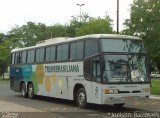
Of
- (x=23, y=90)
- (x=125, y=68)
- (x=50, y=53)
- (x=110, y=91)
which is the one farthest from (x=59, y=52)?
(x=23, y=90)

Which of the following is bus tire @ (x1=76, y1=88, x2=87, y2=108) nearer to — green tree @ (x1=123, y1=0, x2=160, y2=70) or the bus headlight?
the bus headlight

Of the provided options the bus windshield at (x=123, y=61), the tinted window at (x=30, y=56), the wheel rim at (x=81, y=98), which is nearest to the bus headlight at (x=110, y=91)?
the bus windshield at (x=123, y=61)

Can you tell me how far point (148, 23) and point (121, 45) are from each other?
970cm

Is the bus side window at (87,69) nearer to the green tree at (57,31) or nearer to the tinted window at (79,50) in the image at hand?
the tinted window at (79,50)

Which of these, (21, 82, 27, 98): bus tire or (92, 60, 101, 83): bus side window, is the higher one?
(92, 60, 101, 83): bus side window

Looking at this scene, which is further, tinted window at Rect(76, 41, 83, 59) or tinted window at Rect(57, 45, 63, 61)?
tinted window at Rect(57, 45, 63, 61)

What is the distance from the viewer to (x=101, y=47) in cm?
1839

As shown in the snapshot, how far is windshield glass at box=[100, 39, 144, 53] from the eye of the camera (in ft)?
60.8

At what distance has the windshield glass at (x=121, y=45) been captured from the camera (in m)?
18.5

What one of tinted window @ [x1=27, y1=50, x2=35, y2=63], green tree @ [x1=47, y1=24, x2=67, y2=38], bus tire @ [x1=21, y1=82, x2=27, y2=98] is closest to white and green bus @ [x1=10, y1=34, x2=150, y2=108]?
tinted window @ [x1=27, y1=50, x2=35, y2=63]

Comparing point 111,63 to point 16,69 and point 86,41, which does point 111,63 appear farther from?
point 16,69

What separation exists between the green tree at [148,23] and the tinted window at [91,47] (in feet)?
30.2

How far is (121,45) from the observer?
18.9 m

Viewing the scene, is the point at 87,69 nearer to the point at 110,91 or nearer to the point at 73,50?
the point at 110,91
